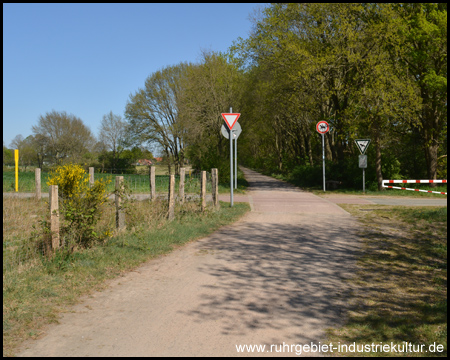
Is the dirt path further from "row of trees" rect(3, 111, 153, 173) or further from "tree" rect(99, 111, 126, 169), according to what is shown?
"tree" rect(99, 111, 126, 169)

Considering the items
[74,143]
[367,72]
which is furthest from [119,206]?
[74,143]

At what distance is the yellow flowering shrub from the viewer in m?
7.57

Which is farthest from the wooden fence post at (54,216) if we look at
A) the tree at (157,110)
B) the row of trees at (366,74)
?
the tree at (157,110)

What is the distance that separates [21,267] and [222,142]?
3119 centimetres

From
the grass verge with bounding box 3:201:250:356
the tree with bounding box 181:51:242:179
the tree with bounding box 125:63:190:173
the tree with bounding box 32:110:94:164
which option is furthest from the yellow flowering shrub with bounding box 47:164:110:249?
the tree with bounding box 32:110:94:164

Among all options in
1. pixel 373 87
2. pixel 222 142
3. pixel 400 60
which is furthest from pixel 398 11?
pixel 222 142

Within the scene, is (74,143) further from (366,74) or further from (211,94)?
(366,74)

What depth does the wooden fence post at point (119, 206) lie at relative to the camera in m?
9.25

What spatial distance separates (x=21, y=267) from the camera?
6387 millimetres

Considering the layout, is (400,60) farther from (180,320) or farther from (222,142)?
(180,320)

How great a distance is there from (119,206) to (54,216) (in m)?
2.25

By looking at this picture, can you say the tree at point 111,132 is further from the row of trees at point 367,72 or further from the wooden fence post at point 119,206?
the wooden fence post at point 119,206

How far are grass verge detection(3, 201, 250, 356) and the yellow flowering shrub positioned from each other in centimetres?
27

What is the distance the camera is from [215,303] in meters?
5.49
